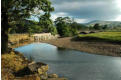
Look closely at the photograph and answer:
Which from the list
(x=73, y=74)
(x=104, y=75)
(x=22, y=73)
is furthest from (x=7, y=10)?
(x=104, y=75)

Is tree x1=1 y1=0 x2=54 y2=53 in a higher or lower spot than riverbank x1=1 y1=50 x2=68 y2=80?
higher

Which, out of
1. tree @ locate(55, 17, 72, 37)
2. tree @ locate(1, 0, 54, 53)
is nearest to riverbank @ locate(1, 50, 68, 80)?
tree @ locate(1, 0, 54, 53)

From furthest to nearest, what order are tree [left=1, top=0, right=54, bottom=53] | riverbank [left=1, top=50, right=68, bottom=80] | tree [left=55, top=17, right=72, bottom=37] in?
tree [left=55, top=17, right=72, bottom=37] < tree [left=1, top=0, right=54, bottom=53] < riverbank [left=1, top=50, right=68, bottom=80]

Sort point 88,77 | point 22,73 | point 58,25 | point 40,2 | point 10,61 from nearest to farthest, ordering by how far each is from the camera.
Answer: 1. point 22,73
2. point 10,61
3. point 40,2
4. point 88,77
5. point 58,25

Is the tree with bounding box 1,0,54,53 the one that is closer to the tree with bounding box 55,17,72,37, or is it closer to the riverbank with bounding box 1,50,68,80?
the riverbank with bounding box 1,50,68,80

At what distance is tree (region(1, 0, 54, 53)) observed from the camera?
21706mm

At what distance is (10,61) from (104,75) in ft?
46.7

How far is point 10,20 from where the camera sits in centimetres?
2377

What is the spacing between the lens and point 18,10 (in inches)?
901

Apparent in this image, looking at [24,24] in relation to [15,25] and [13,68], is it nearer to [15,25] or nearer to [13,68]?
[15,25]

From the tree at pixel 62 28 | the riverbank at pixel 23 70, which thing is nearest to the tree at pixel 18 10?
the riverbank at pixel 23 70

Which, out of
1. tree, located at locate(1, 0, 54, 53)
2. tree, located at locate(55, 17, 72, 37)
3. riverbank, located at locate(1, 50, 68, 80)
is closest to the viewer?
riverbank, located at locate(1, 50, 68, 80)

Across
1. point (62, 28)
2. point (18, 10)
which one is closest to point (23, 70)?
point (18, 10)

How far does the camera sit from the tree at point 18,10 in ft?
71.2
